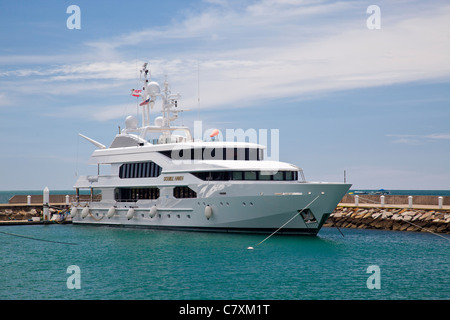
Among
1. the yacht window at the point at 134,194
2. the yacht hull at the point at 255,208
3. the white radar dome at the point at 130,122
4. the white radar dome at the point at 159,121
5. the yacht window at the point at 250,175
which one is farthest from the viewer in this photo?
the white radar dome at the point at 130,122

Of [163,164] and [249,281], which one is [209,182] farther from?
[249,281]

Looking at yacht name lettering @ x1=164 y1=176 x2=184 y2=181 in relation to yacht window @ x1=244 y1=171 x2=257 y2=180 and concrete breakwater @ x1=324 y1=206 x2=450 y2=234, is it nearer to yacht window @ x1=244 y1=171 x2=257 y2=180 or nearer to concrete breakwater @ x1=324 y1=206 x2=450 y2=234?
yacht window @ x1=244 y1=171 x2=257 y2=180

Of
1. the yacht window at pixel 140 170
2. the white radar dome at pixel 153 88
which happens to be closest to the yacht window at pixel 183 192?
the yacht window at pixel 140 170

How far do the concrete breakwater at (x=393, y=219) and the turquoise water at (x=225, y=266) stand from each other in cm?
165

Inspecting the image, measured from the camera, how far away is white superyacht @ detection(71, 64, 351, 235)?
28.7m

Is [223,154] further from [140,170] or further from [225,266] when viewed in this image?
[225,266]

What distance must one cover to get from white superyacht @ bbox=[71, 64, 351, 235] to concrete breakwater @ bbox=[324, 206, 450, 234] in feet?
25.6

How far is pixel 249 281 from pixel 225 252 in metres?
5.73

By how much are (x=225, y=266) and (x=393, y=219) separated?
17542 millimetres

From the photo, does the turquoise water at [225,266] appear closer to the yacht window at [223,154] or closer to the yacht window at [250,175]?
the yacht window at [250,175]

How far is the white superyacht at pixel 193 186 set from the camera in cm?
2867
